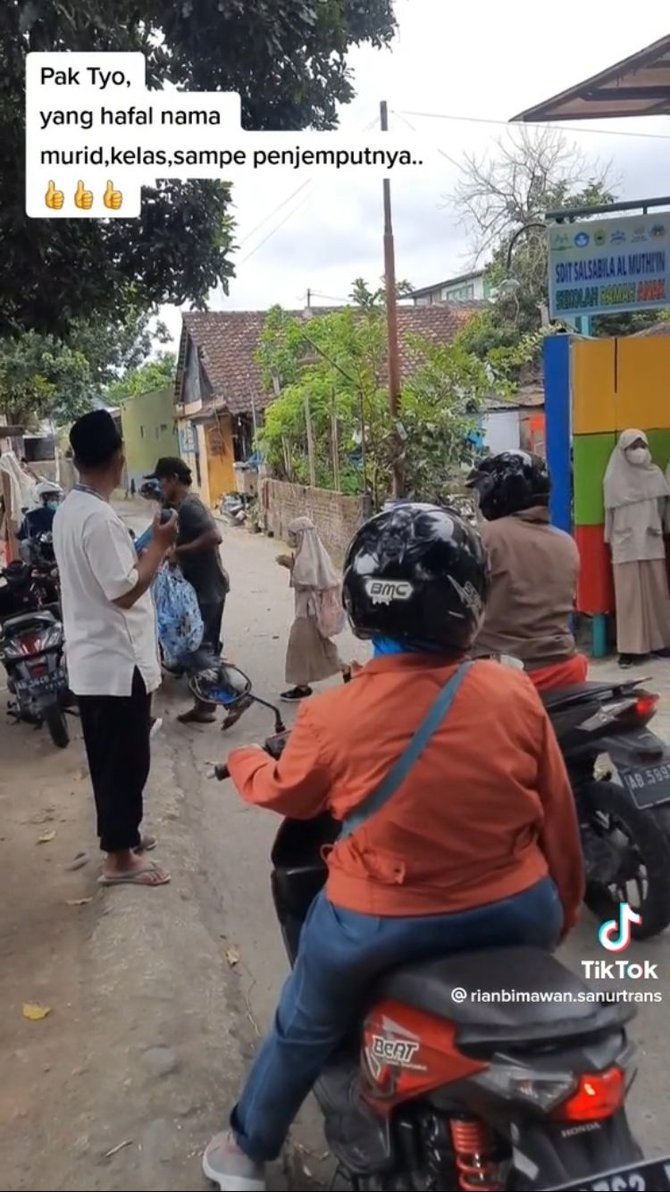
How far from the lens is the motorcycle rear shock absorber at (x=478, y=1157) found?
1.74 meters

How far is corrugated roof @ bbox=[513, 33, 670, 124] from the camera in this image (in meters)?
6.74

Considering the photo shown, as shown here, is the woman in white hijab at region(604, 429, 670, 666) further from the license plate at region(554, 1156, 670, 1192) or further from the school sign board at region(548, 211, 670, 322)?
the license plate at region(554, 1156, 670, 1192)

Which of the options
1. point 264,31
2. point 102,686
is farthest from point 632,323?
point 102,686

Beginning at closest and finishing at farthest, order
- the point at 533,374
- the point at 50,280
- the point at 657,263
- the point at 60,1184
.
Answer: the point at 60,1184 < the point at 50,280 < the point at 657,263 < the point at 533,374

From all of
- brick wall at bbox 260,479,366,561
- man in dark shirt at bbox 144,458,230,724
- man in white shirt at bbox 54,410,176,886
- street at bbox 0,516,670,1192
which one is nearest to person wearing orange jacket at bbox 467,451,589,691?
street at bbox 0,516,670,1192

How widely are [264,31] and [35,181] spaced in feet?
4.05

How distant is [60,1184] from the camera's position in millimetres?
2385

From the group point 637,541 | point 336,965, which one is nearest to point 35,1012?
point 336,965

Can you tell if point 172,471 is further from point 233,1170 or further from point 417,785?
point 417,785

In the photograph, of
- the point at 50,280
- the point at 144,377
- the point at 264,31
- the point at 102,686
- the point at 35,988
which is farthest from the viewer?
the point at 144,377

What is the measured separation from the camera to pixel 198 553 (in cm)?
697

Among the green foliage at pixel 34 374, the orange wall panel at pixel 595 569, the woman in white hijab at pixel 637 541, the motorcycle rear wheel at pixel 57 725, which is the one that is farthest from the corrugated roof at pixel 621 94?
the green foliage at pixel 34 374

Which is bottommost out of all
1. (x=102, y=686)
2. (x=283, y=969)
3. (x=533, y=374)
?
(x=283, y=969)

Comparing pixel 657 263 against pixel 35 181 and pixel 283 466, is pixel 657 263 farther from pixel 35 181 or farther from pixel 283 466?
pixel 283 466
